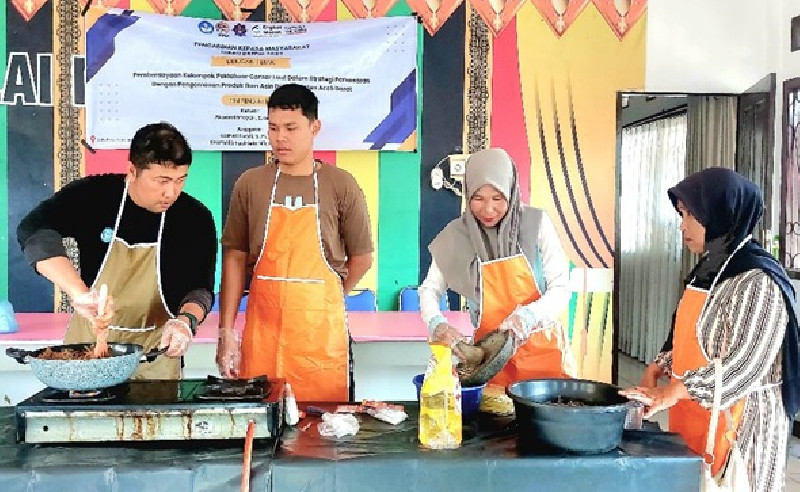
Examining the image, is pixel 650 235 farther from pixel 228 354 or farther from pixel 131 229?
pixel 131 229

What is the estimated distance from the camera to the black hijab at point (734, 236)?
1914 millimetres

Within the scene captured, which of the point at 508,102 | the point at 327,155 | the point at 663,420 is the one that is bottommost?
the point at 663,420

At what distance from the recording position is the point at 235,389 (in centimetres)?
172

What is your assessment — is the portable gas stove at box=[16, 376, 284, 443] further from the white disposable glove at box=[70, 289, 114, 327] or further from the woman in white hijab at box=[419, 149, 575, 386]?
the woman in white hijab at box=[419, 149, 575, 386]

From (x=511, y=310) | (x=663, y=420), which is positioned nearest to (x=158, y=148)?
(x=511, y=310)

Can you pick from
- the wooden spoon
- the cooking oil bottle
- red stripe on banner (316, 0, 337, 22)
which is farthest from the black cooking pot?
red stripe on banner (316, 0, 337, 22)

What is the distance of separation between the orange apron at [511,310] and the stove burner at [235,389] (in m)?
0.82

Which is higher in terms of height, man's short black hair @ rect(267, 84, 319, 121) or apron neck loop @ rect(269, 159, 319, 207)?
man's short black hair @ rect(267, 84, 319, 121)

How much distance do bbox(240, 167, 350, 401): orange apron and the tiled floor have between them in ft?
4.23

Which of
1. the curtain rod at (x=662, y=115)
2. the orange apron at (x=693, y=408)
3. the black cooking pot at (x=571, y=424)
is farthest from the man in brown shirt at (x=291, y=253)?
the curtain rod at (x=662, y=115)

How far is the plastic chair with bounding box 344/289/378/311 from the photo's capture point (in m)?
4.31

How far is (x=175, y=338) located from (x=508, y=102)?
3100 millimetres

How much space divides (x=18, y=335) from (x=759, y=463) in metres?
2.97

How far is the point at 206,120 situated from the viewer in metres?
4.29
